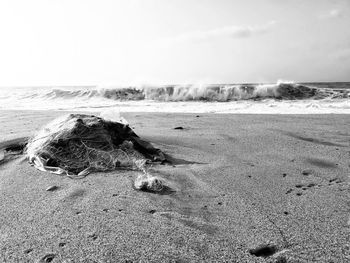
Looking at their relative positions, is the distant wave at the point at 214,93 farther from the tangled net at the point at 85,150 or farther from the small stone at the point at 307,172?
the small stone at the point at 307,172

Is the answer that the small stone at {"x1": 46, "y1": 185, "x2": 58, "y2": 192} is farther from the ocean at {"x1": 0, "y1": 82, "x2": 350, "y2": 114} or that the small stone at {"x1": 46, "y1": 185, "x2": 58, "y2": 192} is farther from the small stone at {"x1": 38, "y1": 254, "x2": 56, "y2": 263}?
the ocean at {"x1": 0, "y1": 82, "x2": 350, "y2": 114}

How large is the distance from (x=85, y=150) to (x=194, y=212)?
1.40 meters

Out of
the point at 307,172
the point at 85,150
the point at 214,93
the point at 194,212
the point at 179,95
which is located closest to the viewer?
the point at 194,212

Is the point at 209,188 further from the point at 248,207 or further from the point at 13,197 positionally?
the point at 13,197

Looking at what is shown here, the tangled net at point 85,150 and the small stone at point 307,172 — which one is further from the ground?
the tangled net at point 85,150

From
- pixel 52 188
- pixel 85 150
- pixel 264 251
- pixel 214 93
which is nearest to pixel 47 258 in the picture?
pixel 52 188

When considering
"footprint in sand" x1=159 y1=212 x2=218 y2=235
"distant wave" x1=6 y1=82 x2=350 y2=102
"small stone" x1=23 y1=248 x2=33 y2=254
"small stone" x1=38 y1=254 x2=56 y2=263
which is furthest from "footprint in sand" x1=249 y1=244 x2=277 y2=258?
Answer: "distant wave" x1=6 y1=82 x2=350 y2=102

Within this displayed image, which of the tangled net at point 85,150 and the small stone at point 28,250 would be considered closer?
the small stone at point 28,250

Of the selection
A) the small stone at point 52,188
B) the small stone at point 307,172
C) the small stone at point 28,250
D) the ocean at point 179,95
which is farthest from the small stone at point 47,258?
the ocean at point 179,95

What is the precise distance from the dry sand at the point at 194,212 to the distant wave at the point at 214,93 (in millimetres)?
9342

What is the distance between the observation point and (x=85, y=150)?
2.96 metres

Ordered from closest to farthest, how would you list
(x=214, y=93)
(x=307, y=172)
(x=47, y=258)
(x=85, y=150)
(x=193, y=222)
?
(x=47, y=258) → (x=193, y=222) → (x=307, y=172) → (x=85, y=150) → (x=214, y=93)

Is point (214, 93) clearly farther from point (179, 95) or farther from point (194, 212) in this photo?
point (194, 212)

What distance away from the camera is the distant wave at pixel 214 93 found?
12305 mm
